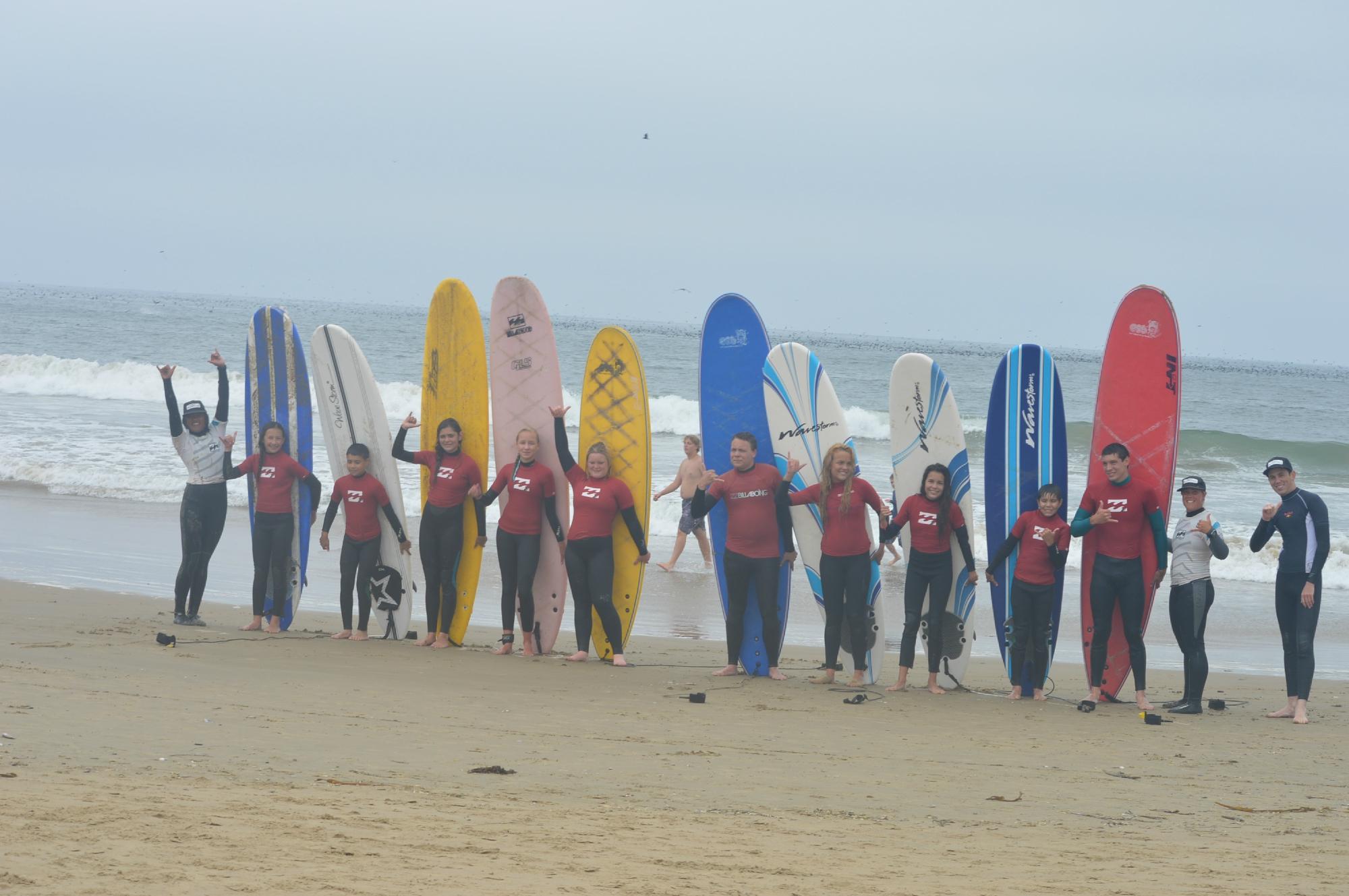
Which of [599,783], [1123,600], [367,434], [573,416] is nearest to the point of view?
[599,783]

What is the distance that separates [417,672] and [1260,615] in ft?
22.5

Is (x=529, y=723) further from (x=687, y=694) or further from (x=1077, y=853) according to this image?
(x=1077, y=853)

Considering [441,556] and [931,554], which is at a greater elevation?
[931,554]

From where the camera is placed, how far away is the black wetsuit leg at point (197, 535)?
705 cm

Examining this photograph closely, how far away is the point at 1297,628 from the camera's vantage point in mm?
5703

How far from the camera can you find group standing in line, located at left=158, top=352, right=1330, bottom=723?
19.1ft

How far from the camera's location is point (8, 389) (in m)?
23.1

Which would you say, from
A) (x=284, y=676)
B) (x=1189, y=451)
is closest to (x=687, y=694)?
(x=284, y=676)

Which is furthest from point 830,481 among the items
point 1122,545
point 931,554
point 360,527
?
point 360,527

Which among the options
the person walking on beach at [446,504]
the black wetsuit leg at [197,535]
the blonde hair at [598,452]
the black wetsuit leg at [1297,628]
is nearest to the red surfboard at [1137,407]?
the black wetsuit leg at [1297,628]

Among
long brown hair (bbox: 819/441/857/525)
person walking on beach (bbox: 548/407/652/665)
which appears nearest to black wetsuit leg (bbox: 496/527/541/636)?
person walking on beach (bbox: 548/407/652/665)

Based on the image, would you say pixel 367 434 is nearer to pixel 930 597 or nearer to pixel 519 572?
pixel 519 572

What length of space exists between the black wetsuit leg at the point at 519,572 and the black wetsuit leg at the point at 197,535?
183 centimetres

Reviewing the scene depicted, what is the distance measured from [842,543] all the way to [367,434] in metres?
3.18
